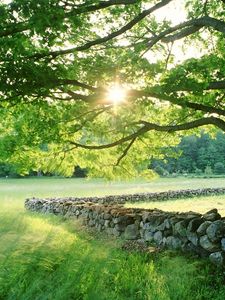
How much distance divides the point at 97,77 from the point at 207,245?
14.3ft

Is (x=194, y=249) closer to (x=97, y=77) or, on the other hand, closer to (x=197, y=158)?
(x=97, y=77)

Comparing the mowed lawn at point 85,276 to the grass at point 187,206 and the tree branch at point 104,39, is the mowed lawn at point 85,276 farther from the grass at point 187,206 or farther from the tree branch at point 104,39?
the grass at point 187,206

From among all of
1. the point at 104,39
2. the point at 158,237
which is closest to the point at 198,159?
the point at 158,237

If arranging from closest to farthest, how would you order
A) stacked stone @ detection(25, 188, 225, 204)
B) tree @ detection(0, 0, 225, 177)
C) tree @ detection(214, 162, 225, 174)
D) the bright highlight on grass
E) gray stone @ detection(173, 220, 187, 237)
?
tree @ detection(0, 0, 225, 177)
the bright highlight on grass
gray stone @ detection(173, 220, 187, 237)
stacked stone @ detection(25, 188, 225, 204)
tree @ detection(214, 162, 225, 174)

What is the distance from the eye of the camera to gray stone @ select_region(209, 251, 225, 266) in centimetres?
864

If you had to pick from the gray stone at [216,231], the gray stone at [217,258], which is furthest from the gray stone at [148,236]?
the gray stone at [217,258]

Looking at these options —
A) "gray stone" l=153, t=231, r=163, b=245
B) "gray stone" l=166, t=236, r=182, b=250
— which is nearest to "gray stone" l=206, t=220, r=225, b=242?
"gray stone" l=166, t=236, r=182, b=250

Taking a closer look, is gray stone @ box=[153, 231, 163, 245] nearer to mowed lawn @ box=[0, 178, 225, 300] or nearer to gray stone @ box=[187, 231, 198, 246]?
gray stone @ box=[187, 231, 198, 246]

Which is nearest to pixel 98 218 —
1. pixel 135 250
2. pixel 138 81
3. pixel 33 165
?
pixel 33 165

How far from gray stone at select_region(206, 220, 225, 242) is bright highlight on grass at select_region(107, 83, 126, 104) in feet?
11.5

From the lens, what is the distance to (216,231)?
9.01 m

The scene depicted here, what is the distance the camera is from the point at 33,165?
14.7 meters

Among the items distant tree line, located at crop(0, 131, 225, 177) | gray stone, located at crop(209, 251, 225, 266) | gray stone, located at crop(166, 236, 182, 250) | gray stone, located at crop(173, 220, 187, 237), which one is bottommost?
gray stone, located at crop(209, 251, 225, 266)

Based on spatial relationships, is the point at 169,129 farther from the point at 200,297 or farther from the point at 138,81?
the point at 200,297
